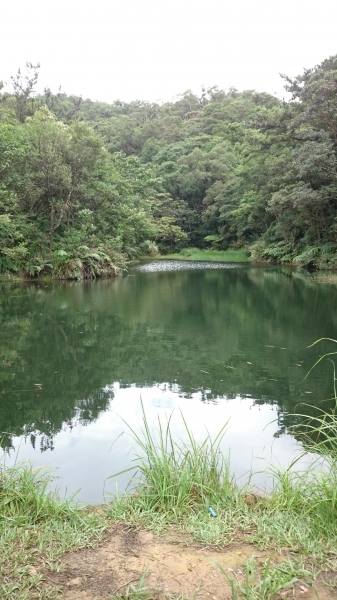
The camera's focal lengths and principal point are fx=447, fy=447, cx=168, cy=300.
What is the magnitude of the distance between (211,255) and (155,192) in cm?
713

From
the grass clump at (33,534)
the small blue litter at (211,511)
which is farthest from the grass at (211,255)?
the grass clump at (33,534)

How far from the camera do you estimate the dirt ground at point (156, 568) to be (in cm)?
176

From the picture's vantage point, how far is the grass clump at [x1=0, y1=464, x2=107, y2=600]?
1794mm

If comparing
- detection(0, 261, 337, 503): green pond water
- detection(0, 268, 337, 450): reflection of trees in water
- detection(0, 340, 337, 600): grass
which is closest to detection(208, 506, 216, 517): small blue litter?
detection(0, 340, 337, 600): grass

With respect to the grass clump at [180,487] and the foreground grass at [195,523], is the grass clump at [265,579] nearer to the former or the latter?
the foreground grass at [195,523]

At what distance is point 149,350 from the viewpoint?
7.09m

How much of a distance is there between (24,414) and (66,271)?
47.1ft

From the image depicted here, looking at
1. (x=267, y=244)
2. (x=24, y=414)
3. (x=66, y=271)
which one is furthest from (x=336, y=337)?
(x=267, y=244)

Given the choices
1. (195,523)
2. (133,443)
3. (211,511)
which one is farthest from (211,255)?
(195,523)

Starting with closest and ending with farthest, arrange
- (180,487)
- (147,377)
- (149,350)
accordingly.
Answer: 1. (180,487)
2. (147,377)
3. (149,350)

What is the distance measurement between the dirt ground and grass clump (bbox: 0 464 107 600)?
0.07 m

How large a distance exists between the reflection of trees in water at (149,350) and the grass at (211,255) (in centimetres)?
1991

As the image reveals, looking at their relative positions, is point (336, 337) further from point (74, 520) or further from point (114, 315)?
point (74, 520)

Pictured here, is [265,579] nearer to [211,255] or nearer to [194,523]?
[194,523]
